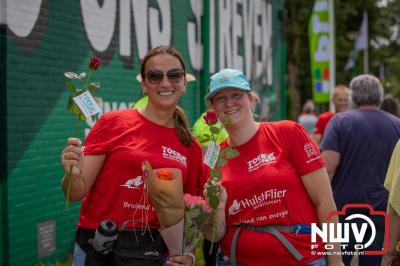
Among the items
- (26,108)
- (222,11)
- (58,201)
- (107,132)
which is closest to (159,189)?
(107,132)

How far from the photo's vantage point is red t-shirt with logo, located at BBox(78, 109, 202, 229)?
11.3ft

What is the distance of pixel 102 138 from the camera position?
11.6 ft

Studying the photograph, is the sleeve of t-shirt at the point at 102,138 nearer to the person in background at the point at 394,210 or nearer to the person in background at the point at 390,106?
the person in background at the point at 394,210

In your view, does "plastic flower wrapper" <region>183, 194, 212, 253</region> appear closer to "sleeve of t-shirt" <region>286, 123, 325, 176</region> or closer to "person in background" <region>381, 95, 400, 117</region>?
"sleeve of t-shirt" <region>286, 123, 325, 176</region>

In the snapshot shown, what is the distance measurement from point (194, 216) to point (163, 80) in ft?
2.48

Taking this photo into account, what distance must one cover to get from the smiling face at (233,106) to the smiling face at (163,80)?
243mm

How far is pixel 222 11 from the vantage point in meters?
12.4

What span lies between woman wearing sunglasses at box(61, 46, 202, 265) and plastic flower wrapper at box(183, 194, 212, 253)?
127mm

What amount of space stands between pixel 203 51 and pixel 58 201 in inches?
198

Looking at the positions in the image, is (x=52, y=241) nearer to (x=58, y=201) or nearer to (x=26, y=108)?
(x=58, y=201)

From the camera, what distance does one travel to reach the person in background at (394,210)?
3.74 meters

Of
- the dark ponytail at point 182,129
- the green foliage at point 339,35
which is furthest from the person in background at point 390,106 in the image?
the green foliage at point 339,35

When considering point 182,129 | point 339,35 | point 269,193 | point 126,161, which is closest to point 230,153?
point 269,193

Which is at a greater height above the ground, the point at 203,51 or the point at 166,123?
the point at 203,51
